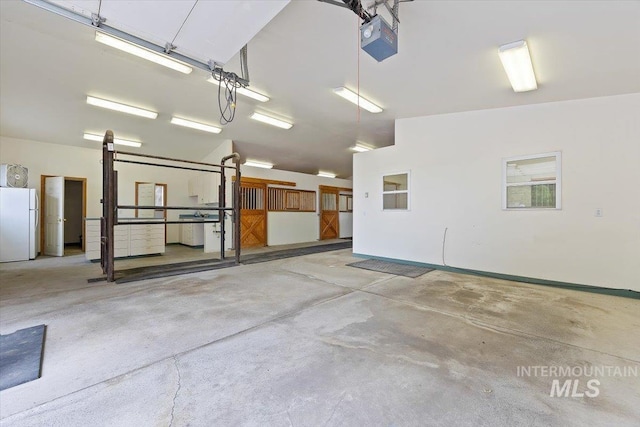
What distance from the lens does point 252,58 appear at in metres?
4.07

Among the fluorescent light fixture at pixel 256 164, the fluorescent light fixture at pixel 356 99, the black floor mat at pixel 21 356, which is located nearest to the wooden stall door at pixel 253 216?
the fluorescent light fixture at pixel 256 164

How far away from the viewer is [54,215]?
23.7ft

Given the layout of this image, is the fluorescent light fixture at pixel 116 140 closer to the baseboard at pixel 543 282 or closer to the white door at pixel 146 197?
the white door at pixel 146 197

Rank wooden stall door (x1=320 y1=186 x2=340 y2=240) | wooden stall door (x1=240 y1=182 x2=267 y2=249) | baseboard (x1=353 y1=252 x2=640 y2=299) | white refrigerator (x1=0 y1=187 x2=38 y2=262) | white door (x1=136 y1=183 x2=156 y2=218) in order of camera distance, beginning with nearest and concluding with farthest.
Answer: baseboard (x1=353 y1=252 x2=640 y2=299)
white refrigerator (x1=0 y1=187 x2=38 y2=262)
white door (x1=136 y1=183 x2=156 y2=218)
wooden stall door (x1=240 y1=182 x2=267 y2=249)
wooden stall door (x1=320 y1=186 x2=340 y2=240)

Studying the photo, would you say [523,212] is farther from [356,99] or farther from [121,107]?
[121,107]

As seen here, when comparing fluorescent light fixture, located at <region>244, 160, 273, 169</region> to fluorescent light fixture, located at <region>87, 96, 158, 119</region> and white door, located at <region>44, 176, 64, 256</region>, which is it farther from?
white door, located at <region>44, 176, 64, 256</region>

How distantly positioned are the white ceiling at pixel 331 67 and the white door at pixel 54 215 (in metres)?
1.27

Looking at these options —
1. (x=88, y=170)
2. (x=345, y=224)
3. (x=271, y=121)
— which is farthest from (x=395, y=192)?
(x=88, y=170)

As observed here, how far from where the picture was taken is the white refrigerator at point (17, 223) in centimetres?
620

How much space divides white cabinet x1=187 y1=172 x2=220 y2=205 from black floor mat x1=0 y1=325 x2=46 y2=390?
5874 millimetres

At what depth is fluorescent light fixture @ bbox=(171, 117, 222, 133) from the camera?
21.2 ft

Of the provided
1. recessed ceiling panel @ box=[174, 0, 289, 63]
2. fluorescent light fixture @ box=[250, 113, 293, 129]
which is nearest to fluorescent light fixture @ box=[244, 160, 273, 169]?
fluorescent light fixture @ box=[250, 113, 293, 129]

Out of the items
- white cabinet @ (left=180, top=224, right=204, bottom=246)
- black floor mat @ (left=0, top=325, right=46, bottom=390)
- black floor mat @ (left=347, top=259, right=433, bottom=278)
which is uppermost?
white cabinet @ (left=180, top=224, right=204, bottom=246)

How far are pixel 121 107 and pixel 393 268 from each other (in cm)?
678
